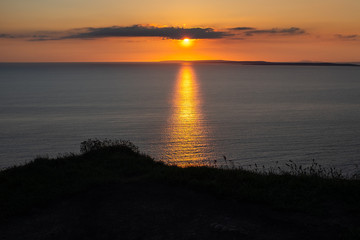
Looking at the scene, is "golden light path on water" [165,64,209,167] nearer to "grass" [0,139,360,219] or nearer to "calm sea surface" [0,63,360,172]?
"calm sea surface" [0,63,360,172]

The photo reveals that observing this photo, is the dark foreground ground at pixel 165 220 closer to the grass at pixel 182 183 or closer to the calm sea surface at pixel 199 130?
the grass at pixel 182 183

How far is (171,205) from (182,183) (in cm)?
197

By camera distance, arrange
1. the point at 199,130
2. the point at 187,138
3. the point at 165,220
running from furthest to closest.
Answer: the point at 199,130
the point at 187,138
the point at 165,220

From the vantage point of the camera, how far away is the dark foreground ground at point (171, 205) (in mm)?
9164

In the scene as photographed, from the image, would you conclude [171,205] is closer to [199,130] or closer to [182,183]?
[182,183]

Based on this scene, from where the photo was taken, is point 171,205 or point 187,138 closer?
point 171,205

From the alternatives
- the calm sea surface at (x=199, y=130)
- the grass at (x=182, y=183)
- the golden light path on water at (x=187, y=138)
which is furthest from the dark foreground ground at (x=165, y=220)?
the calm sea surface at (x=199, y=130)

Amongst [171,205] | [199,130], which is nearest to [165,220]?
[171,205]

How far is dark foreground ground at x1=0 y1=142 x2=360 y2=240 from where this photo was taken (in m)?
9.16

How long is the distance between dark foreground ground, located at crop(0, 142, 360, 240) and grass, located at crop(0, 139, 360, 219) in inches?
1.2

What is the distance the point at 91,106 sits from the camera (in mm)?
87750

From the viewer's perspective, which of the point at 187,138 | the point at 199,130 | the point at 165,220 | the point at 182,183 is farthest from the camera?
the point at 199,130

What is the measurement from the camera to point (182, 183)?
41.4ft

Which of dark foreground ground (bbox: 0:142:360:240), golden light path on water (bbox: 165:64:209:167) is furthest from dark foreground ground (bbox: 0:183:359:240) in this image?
golden light path on water (bbox: 165:64:209:167)
